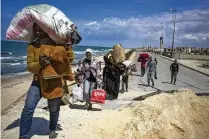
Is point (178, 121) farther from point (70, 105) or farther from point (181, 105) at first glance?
point (70, 105)

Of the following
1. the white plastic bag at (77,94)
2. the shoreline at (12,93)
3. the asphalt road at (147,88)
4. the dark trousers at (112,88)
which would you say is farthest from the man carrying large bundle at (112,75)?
the shoreline at (12,93)

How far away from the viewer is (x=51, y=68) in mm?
5859

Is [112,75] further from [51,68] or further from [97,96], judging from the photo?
[51,68]

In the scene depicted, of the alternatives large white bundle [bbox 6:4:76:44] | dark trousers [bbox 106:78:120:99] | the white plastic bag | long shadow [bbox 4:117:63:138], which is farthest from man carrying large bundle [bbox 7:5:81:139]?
dark trousers [bbox 106:78:120:99]

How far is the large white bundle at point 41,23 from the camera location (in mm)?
5734

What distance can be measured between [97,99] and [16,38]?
446 cm

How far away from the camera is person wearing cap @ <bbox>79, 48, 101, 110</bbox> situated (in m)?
9.60

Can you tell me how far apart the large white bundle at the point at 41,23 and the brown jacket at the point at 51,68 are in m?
0.23

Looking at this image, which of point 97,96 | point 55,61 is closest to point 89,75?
point 97,96

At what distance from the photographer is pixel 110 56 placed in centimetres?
A: 1302

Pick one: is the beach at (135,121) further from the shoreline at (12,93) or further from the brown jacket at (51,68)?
the shoreline at (12,93)

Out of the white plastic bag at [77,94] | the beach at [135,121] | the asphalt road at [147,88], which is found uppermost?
the white plastic bag at [77,94]


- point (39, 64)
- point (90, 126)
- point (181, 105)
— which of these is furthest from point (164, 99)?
point (39, 64)

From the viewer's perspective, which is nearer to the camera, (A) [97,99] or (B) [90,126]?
(B) [90,126]
